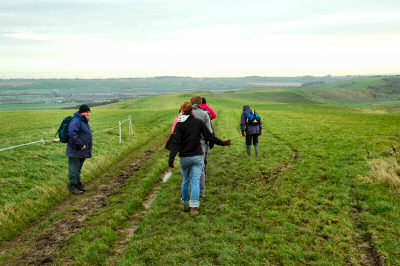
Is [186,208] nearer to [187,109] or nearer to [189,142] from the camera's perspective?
[189,142]

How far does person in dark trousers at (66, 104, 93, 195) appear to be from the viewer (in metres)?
9.54

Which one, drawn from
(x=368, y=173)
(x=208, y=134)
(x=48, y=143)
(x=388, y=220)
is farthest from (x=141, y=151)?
(x=388, y=220)

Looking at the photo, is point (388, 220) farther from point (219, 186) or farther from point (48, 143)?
point (48, 143)

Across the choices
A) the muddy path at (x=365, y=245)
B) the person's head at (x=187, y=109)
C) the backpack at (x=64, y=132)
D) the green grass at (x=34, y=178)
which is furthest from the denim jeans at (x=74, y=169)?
the muddy path at (x=365, y=245)

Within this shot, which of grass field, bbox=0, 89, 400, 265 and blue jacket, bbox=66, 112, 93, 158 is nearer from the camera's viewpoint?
grass field, bbox=0, 89, 400, 265

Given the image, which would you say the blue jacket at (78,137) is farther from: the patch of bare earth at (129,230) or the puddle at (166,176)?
the puddle at (166,176)

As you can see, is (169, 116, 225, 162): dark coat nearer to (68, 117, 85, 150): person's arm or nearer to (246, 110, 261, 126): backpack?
(68, 117, 85, 150): person's arm

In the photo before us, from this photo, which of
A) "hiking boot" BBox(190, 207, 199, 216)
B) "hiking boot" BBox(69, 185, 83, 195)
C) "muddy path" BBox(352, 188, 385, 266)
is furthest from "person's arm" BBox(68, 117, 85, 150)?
"muddy path" BBox(352, 188, 385, 266)

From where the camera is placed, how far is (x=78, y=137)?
31.5 ft

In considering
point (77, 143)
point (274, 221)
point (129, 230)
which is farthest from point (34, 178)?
point (274, 221)

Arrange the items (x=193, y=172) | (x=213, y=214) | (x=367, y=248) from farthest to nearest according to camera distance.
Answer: (x=213, y=214), (x=193, y=172), (x=367, y=248)

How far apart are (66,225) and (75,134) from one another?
3299mm

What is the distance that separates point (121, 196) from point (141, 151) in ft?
28.8

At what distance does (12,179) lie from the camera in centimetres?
983
